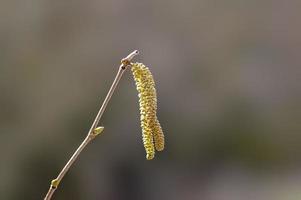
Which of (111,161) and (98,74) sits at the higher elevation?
(98,74)

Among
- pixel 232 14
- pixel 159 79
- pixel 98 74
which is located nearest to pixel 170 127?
pixel 159 79

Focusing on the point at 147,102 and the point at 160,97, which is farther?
the point at 160,97

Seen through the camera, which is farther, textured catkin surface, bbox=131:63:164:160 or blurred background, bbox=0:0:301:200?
blurred background, bbox=0:0:301:200

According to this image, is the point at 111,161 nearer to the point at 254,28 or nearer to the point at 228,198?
the point at 228,198

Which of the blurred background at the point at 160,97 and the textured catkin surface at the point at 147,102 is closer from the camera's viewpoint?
the textured catkin surface at the point at 147,102
